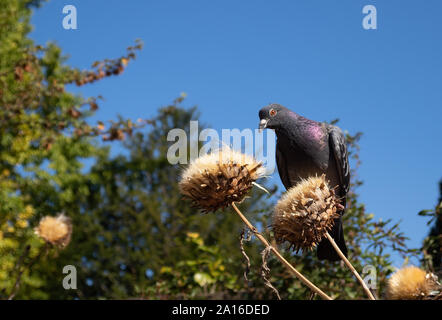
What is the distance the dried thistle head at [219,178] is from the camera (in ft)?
Answer: 5.91

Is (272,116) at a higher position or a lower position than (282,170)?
higher

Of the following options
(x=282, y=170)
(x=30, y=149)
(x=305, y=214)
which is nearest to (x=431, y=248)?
(x=282, y=170)

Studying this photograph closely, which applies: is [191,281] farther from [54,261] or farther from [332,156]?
[54,261]

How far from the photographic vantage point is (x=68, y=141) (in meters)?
14.9

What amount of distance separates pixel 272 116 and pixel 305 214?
2.54ft

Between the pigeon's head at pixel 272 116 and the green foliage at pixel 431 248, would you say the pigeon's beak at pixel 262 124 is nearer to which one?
the pigeon's head at pixel 272 116

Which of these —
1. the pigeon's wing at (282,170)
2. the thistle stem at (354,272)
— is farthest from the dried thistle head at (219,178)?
the pigeon's wing at (282,170)

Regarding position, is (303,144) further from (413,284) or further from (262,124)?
(413,284)

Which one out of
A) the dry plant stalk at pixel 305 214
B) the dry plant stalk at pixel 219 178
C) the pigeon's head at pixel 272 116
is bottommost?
the dry plant stalk at pixel 305 214

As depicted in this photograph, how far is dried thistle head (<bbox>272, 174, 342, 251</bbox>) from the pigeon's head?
59cm

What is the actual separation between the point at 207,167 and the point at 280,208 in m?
0.33

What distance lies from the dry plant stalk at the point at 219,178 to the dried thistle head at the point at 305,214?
157 millimetres

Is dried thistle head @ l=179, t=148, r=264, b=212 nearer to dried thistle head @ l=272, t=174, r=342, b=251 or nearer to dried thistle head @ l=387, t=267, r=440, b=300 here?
dried thistle head @ l=272, t=174, r=342, b=251

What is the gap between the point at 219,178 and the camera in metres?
1.80
